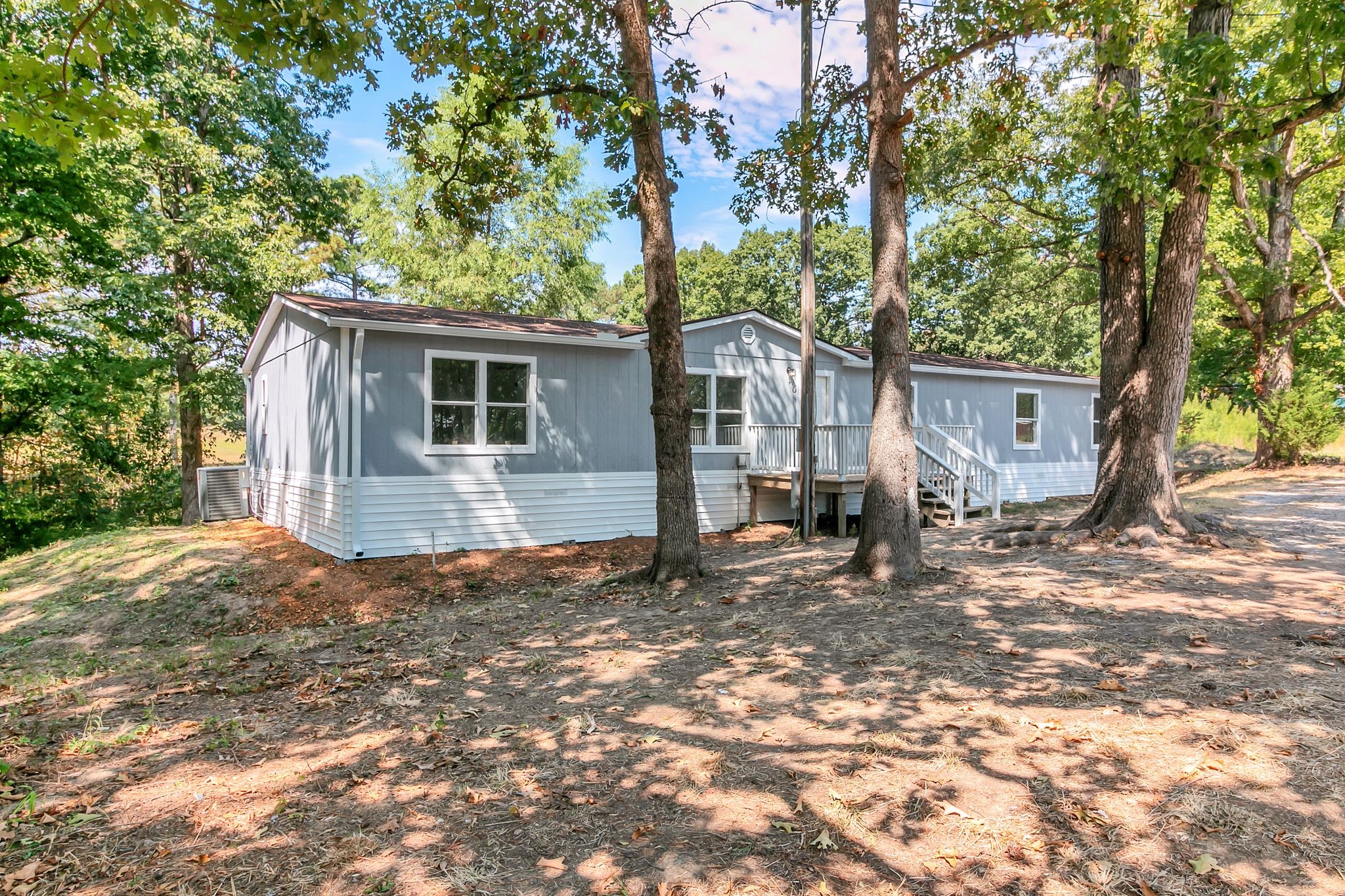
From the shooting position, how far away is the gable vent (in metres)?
16.3

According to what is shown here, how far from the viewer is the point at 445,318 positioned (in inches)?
427

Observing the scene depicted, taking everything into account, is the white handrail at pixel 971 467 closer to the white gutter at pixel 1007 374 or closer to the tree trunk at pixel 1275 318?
the white gutter at pixel 1007 374

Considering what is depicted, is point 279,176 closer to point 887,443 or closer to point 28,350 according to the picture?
point 28,350

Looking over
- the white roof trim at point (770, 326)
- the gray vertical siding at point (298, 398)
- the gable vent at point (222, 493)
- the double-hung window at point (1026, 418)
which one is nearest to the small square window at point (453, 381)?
the gray vertical siding at point (298, 398)

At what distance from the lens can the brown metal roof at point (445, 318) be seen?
10133mm

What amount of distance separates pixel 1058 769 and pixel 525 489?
29.6 ft

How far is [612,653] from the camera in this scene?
215 inches

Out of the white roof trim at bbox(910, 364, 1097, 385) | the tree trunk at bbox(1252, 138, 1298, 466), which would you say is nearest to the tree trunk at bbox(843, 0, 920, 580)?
the white roof trim at bbox(910, 364, 1097, 385)

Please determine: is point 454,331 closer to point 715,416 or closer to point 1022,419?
point 715,416

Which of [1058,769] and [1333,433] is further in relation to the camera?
[1333,433]

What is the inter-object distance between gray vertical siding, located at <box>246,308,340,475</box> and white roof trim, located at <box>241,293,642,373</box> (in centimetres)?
37

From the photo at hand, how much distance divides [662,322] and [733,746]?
5069 millimetres

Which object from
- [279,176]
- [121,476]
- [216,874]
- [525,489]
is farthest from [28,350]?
[216,874]

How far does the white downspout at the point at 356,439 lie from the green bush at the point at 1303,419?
1980 cm
